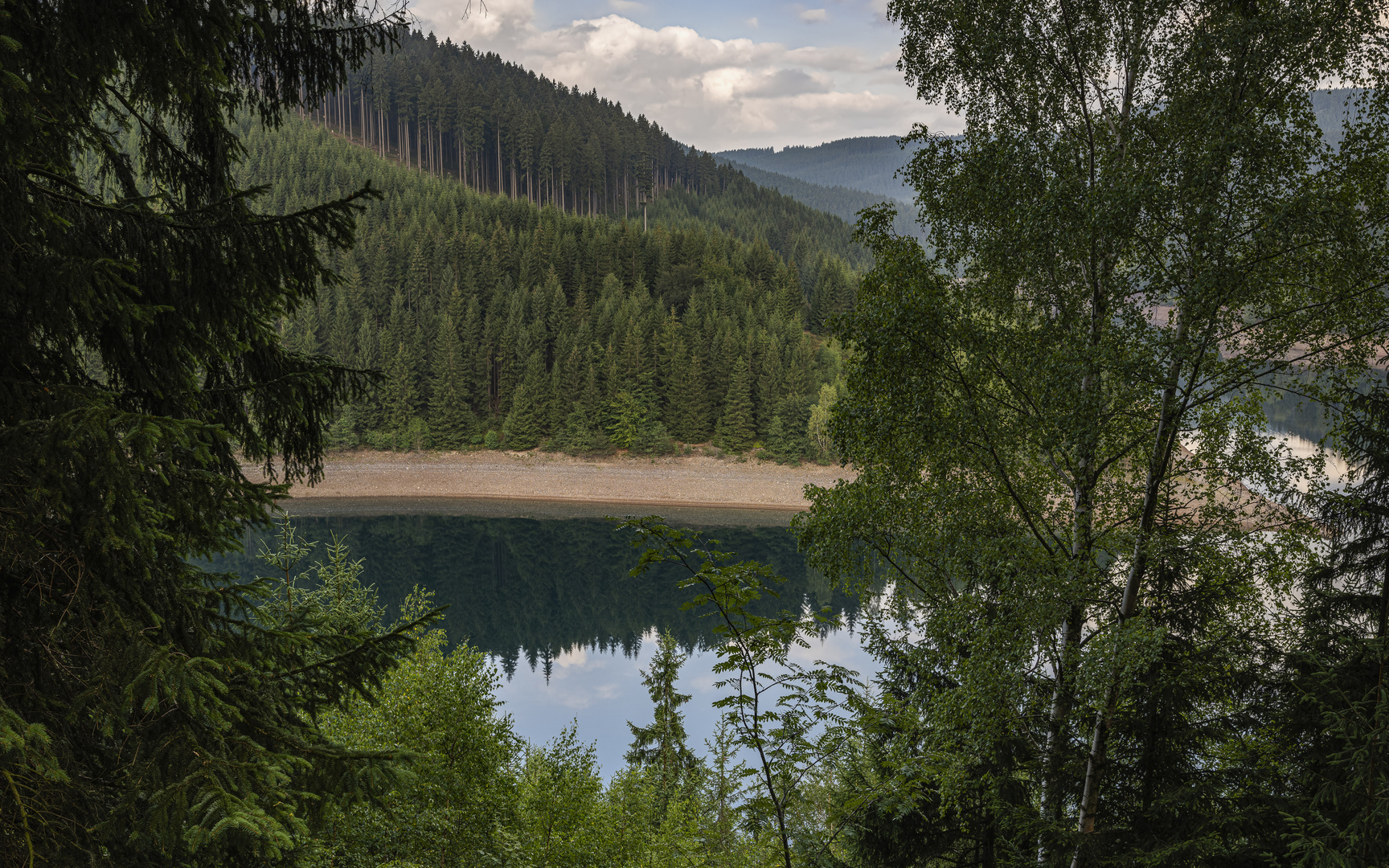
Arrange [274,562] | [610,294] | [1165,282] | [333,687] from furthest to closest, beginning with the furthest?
[610,294]
[274,562]
[1165,282]
[333,687]

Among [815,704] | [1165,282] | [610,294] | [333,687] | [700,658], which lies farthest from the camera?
[610,294]

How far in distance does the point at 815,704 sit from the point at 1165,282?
13.9 ft

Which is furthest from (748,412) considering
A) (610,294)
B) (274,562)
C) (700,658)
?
(274,562)

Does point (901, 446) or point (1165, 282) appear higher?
point (1165, 282)

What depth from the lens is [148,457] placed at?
1872mm

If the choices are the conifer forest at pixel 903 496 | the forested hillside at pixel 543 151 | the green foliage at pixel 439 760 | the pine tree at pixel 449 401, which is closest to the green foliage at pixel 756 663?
the conifer forest at pixel 903 496

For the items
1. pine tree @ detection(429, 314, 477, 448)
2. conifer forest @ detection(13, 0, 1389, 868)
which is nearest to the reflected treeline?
pine tree @ detection(429, 314, 477, 448)

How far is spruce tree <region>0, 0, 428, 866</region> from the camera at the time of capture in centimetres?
192

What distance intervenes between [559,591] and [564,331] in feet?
84.9

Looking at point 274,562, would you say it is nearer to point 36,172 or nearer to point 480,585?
point 36,172

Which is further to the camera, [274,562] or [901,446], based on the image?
[274,562]

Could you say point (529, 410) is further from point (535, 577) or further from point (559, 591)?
point (559, 591)

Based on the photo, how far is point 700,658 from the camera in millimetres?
26797

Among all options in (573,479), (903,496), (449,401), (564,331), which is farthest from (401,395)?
(903,496)
